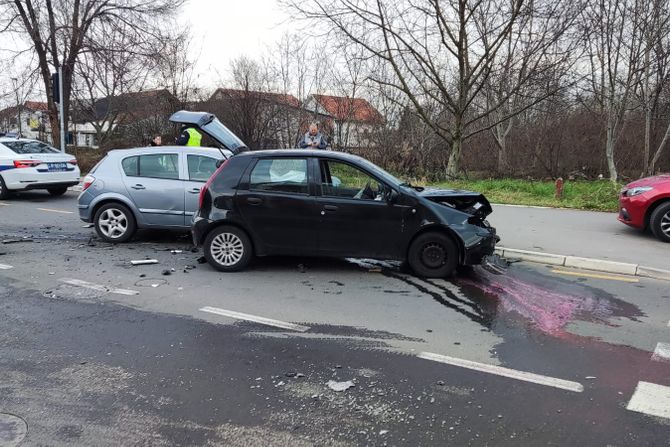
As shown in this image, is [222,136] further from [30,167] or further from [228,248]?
[30,167]

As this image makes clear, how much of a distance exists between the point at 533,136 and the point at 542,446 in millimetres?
19414

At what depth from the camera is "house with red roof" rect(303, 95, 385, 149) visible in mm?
20641

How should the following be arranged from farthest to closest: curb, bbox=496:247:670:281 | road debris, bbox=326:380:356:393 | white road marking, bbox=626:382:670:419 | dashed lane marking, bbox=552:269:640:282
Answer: curb, bbox=496:247:670:281 → dashed lane marking, bbox=552:269:640:282 → road debris, bbox=326:380:356:393 → white road marking, bbox=626:382:670:419

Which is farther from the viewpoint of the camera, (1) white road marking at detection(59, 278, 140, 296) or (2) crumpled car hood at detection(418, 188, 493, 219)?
(2) crumpled car hood at detection(418, 188, 493, 219)

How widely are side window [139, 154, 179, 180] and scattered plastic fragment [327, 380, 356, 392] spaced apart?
5.80 m

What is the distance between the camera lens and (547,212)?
12.2 m

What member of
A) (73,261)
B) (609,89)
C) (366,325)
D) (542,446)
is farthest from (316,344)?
(609,89)

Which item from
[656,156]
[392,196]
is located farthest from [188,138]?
[656,156]

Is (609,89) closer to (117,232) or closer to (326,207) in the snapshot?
(326,207)

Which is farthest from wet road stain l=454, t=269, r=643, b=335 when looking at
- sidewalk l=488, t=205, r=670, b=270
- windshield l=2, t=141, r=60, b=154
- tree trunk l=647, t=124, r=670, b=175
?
tree trunk l=647, t=124, r=670, b=175

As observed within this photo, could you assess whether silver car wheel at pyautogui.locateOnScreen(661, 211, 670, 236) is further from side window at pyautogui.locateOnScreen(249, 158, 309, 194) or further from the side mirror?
side window at pyautogui.locateOnScreen(249, 158, 309, 194)

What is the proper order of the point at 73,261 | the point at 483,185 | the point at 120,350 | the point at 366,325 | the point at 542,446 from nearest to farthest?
the point at 542,446 → the point at 120,350 → the point at 366,325 → the point at 73,261 → the point at 483,185

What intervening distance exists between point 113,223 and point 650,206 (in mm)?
9578

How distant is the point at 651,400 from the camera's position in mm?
3529
